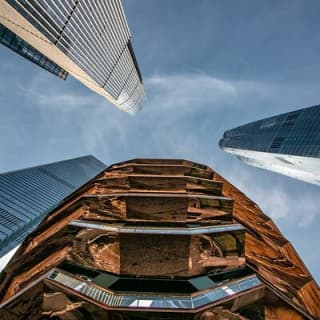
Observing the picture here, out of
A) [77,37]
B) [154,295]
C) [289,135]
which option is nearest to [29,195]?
[77,37]

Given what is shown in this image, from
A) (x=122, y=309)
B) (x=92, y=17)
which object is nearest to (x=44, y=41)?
(x=92, y=17)

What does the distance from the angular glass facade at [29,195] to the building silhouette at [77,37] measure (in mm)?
29492

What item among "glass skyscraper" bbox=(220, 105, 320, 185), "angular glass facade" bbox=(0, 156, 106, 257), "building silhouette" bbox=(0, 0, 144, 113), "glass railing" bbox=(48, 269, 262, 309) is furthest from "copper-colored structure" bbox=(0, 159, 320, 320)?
"glass skyscraper" bbox=(220, 105, 320, 185)

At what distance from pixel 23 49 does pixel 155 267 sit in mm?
91668

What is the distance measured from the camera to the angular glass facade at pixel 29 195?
4703 centimetres

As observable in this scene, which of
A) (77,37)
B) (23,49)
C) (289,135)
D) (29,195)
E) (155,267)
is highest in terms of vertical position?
(289,135)

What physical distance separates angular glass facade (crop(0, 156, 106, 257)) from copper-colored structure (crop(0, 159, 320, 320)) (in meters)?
37.2

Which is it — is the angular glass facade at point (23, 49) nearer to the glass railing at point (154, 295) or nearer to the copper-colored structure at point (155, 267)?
the copper-colored structure at point (155, 267)

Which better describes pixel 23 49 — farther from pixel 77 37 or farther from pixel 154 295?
pixel 154 295

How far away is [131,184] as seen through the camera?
620 inches

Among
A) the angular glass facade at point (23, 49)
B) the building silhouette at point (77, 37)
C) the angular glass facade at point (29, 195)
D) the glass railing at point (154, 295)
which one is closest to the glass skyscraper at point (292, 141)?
the building silhouette at point (77, 37)

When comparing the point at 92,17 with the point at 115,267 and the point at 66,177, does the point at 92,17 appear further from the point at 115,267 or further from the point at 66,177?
the point at 115,267

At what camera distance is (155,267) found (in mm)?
9797

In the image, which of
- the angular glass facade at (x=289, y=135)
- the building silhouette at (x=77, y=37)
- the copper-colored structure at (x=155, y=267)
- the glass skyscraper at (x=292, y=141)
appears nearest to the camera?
the copper-colored structure at (x=155, y=267)
